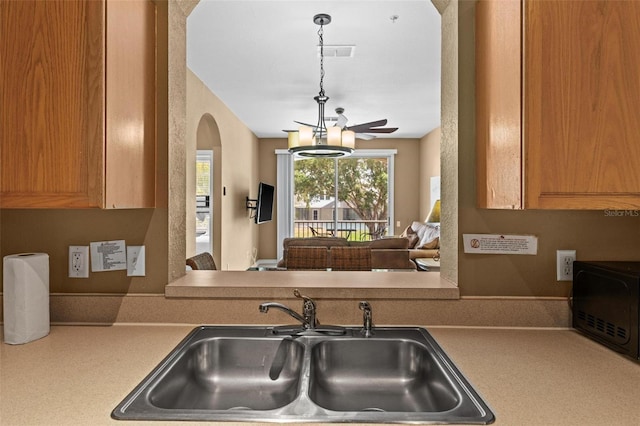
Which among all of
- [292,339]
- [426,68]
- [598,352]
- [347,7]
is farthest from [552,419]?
[426,68]

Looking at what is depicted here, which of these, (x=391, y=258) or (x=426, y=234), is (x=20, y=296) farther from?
(x=426, y=234)

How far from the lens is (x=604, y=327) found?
1.19 meters

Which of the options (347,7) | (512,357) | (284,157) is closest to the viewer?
(512,357)

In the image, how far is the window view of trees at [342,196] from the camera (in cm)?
853

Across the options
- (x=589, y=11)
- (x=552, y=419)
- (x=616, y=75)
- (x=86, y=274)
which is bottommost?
(x=552, y=419)

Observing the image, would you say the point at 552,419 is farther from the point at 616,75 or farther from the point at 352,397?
the point at 616,75

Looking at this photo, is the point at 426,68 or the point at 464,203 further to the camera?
the point at 426,68

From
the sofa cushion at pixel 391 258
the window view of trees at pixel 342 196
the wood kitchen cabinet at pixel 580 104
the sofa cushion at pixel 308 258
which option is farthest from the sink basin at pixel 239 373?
the window view of trees at pixel 342 196

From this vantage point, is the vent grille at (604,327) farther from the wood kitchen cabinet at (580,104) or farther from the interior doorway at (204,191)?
the interior doorway at (204,191)

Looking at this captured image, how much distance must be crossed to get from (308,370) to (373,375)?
0.29m

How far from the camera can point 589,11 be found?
1.03 meters

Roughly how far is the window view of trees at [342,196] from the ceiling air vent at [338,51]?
4.79 m

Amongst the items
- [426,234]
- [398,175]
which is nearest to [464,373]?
[426,234]

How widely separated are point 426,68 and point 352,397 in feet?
12.3
